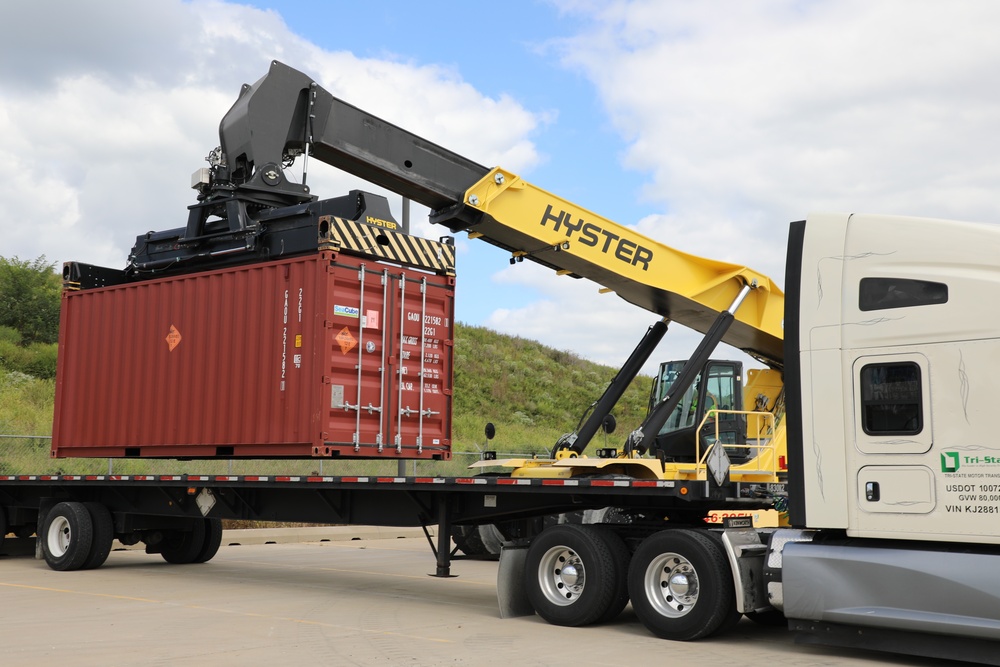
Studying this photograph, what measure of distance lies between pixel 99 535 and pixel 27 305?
91.1 ft

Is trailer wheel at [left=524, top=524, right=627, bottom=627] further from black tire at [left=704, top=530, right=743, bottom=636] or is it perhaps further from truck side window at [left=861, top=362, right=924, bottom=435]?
truck side window at [left=861, top=362, right=924, bottom=435]

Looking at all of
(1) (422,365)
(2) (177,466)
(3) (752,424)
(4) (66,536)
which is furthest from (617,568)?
(2) (177,466)

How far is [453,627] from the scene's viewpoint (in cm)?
953

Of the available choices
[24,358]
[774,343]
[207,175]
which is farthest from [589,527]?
[24,358]

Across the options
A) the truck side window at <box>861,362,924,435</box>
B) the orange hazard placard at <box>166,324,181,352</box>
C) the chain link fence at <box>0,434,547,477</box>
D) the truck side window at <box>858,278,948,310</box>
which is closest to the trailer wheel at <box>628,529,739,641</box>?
the truck side window at <box>861,362,924,435</box>

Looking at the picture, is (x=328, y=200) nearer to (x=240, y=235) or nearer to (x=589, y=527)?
(x=240, y=235)

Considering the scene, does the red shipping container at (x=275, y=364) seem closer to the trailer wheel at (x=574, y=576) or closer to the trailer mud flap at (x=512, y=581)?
the trailer mud flap at (x=512, y=581)

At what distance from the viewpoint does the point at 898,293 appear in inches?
316

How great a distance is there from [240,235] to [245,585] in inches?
170

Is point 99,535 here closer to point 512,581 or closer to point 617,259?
point 512,581

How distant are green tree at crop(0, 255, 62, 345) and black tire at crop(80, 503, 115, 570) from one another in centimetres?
2633

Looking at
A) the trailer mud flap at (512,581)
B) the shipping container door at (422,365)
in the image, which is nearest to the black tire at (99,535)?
the shipping container door at (422,365)

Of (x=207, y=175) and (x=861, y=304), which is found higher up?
(x=207, y=175)

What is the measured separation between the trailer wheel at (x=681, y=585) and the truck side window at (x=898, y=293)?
237 centimetres
